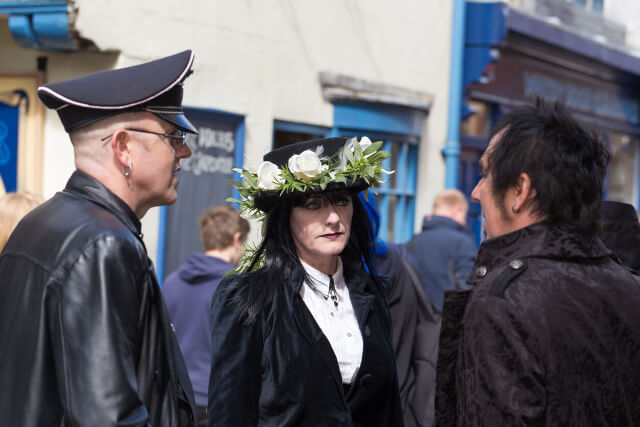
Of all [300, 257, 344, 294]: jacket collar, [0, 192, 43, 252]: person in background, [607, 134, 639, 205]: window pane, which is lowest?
[300, 257, 344, 294]: jacket collar

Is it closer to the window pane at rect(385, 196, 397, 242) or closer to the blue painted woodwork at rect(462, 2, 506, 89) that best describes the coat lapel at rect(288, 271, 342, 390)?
the window pane at rect(385, 196, 397, 242)

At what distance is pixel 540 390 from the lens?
1854 millimetres

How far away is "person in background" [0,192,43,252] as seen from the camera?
3.52 meters

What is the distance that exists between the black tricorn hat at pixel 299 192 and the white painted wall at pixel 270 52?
2.36 m

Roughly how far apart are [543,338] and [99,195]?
47.3 inches

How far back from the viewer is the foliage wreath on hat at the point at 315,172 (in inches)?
112

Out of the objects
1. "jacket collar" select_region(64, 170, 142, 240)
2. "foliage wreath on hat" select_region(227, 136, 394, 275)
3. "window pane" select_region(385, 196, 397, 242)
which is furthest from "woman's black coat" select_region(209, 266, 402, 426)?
"window pane" select_region(385, 196, 397, 242)

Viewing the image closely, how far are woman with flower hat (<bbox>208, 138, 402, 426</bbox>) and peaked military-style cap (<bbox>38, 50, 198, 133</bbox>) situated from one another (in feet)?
2.45

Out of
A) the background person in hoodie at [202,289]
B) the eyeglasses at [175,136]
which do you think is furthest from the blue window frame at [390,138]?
the eyeglasses at [175,136]

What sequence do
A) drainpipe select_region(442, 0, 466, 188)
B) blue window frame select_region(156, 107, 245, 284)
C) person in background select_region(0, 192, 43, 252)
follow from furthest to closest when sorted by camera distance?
drainpipe select_region(442, 0, 466, 188), blue window frame select_region(156, 107, 245, 284), person in background select_region(0, 192, 43, 252)

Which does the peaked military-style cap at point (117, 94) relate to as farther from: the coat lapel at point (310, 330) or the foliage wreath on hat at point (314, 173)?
the coat lapel at point (310, 330)

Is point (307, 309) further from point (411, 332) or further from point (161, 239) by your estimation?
point (161, 239)

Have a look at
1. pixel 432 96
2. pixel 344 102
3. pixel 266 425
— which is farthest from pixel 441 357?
pixel 432 96

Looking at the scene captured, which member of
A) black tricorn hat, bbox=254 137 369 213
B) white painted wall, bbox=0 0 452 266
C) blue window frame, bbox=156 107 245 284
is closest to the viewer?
black tricorn hat, bbox=254 137 369 213
